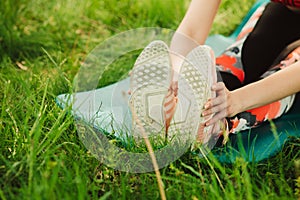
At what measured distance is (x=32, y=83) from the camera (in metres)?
1.63

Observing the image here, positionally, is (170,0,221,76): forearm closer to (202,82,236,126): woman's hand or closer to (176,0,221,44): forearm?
(176,0,221,44): forearm

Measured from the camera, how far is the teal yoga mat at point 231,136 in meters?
1.39

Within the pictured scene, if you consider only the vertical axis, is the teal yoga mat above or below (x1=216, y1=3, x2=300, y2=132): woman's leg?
below

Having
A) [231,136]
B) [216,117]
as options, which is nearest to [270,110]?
[231,136]

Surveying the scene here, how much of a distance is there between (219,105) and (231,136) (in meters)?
0.18

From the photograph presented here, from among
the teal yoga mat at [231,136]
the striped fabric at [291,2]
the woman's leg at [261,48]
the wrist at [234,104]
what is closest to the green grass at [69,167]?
the teal yoga mat at [231,136]

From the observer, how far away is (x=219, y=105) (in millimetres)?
1327

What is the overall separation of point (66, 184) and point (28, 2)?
1.32 metres

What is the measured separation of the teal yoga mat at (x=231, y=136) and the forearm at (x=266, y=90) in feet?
0.26

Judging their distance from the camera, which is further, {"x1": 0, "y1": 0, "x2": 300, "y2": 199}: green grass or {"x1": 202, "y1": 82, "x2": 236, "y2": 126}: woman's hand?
{"x1": 202, "y1": 82, "x2": 236, "y2": 126}: woman's hand

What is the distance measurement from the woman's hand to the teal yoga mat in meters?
0.08

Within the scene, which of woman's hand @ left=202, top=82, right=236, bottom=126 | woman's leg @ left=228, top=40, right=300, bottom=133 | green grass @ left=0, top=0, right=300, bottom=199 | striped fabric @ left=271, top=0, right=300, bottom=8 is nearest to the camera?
green grass @ left=0, top=0, right=300, bottom=199

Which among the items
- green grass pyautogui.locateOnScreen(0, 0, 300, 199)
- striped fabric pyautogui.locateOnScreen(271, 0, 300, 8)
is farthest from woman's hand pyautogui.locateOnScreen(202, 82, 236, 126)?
striped fabric pyautogui.locateOnScreen(271, 0, 300, 8)

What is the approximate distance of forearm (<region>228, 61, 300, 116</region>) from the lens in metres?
1.36
